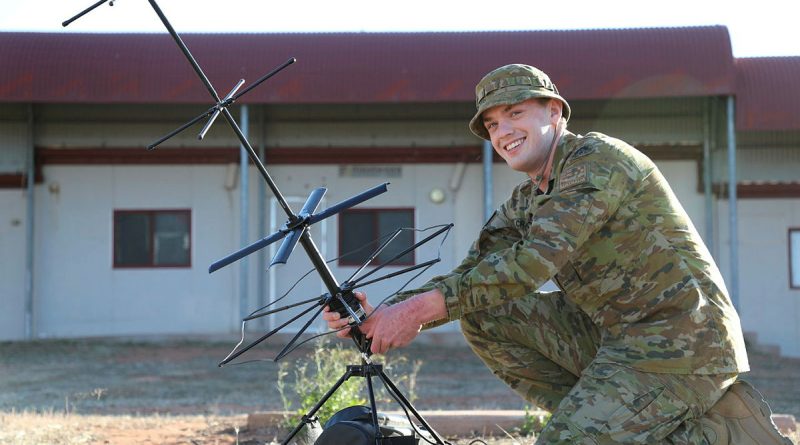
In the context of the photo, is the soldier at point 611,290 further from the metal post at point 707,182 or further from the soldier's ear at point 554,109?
the metal post at point 707,182

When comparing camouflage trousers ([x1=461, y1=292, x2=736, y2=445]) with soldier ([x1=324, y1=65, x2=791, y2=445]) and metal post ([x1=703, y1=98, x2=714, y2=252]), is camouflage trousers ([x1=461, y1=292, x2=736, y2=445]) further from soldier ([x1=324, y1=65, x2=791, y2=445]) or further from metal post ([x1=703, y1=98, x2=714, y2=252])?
metal post ([x1=703, y1=98, x2=714, y2=252])

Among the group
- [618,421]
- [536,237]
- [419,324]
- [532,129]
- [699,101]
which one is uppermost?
[699,101]

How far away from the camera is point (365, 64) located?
15406mm

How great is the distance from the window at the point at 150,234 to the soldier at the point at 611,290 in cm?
1325

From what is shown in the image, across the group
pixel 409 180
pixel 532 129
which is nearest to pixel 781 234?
pixel 409 180

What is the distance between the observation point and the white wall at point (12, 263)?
16.7 meters

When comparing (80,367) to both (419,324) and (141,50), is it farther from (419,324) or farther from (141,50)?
(419,324)

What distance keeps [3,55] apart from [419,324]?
546 inches

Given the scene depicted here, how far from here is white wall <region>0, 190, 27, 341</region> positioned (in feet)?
54.7

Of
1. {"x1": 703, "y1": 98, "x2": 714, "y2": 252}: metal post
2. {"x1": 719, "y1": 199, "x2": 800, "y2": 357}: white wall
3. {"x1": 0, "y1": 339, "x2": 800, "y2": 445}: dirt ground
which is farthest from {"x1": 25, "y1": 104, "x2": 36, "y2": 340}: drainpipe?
{"x1": 719, "y1": 199, "x2": 800, "y2": 357}: white wall

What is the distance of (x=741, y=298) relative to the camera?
651 inches

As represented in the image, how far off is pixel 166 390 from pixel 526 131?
24.8 ft

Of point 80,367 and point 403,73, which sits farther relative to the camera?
point 403,73

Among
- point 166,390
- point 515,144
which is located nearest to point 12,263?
point 166,390
